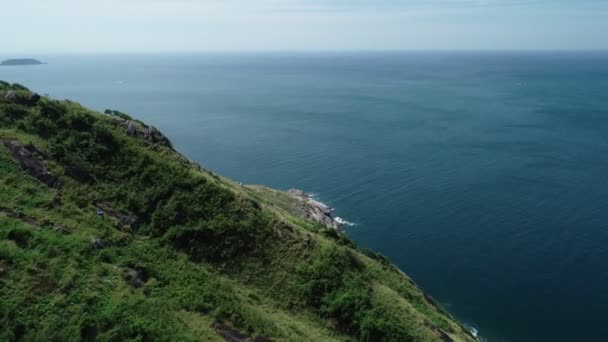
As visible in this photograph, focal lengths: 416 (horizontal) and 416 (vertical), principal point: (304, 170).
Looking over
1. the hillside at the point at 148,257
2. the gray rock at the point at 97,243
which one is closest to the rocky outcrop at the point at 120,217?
the hillside at the point at 148,257

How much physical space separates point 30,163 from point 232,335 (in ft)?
76.0

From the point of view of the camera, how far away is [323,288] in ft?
105

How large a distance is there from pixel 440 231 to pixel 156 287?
54350mm

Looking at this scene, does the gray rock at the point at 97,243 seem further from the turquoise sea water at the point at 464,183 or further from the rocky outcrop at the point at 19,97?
the turquoise sea water at the point at 464,183

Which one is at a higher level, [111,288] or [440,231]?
[111,288]

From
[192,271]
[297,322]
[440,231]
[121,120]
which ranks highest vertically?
[121,120]

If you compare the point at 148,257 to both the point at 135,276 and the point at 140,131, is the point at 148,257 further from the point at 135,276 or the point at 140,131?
the point at 140,131

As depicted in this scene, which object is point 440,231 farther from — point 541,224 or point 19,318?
point 19,318

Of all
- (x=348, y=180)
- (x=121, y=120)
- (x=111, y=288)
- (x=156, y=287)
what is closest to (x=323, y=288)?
(x=156, y=287)

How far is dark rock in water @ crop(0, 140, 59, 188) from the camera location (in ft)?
112

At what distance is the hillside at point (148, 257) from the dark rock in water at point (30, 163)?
115 mm

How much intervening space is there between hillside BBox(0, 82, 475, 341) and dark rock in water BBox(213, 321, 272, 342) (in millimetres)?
85

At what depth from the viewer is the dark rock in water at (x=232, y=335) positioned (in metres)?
25.3

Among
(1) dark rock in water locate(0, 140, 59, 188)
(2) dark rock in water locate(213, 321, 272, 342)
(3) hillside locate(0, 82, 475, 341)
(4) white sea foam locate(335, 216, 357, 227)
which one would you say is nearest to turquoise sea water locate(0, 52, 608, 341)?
(4) white sea foam locate(335, 216, 357, 227)
